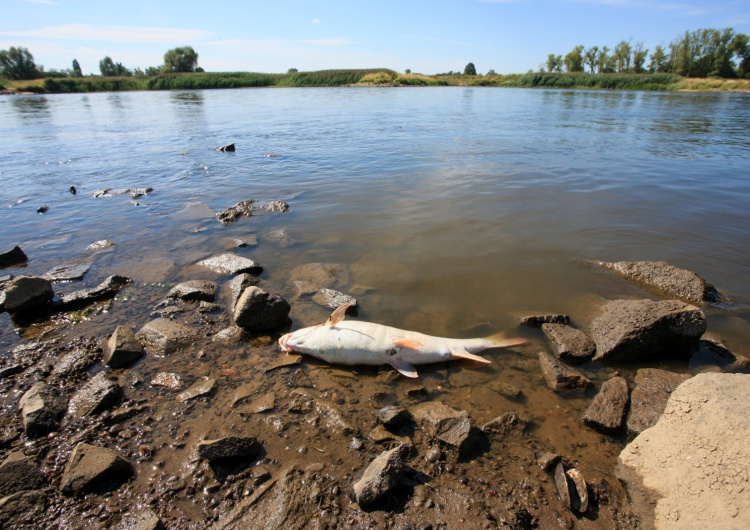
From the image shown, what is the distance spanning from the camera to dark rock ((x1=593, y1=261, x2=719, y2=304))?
6.13 m

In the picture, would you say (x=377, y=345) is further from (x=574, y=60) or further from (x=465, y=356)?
(x=574, y=60)

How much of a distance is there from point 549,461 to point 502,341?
1.84 metres

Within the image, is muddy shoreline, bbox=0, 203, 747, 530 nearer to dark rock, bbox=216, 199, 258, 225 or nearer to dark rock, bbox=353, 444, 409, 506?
dark rock, bbox=353, 444, 409, 506

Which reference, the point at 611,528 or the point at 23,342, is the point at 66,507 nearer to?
the point at 23,342

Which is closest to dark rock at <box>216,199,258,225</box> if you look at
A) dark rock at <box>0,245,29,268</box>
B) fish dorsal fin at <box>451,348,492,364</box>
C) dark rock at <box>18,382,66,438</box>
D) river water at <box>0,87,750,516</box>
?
river water at <box>0,87,750,516</box>

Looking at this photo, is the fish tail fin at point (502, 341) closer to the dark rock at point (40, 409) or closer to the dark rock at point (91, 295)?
the dark rock at point (40, 409)

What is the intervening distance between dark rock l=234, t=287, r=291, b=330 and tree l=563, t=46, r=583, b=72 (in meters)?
112

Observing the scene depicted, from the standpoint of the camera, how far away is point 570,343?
5078 mm

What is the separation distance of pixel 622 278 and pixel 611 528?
4.78 meters

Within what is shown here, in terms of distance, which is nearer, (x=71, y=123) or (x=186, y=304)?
(x=186, y=304)

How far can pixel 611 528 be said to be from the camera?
317cm

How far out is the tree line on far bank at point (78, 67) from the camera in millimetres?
89188

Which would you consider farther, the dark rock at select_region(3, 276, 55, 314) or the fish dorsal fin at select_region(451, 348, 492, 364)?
the dark rock at select_region(3, 276, 55, 314)

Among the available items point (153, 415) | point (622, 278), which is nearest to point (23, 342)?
point (153, 415)
